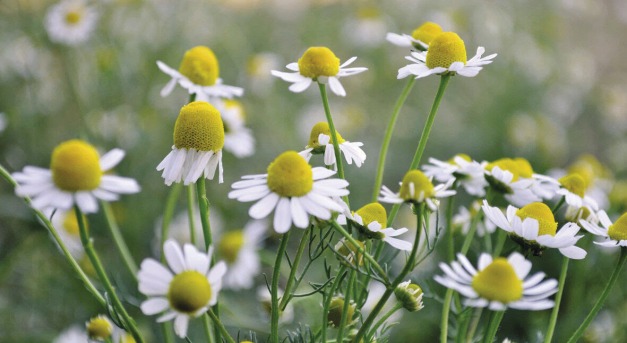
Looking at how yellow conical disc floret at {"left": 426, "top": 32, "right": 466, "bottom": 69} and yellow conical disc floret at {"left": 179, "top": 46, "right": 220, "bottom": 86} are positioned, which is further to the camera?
yellow conical disc floret at {"left": 179, "top": 46, "right": 220, "bottom": 86}

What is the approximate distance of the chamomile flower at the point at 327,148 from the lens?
1.75 feet

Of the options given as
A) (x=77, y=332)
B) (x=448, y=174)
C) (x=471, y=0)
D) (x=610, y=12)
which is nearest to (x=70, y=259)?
(x=448, y=174)

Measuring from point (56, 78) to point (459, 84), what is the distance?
144 cm

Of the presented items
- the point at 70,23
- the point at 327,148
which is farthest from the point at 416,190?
the point at 70,23

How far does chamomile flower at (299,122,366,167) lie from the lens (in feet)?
1.75

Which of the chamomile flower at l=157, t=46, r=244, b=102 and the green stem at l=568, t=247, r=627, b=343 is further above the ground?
the chamomile flower at l=157, t=46, r=244, b=102

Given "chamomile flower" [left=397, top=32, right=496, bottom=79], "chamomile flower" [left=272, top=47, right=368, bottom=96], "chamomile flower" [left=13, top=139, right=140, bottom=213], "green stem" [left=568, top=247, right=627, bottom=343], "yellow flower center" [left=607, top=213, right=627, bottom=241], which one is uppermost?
"chamomile flower" [left=397, top=32, right=496, bottom=79]

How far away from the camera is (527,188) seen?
62 cm

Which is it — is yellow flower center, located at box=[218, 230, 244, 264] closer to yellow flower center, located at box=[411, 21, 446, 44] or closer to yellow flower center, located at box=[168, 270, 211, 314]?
yellow flower center, located at box=[411, 21, 446, 44]

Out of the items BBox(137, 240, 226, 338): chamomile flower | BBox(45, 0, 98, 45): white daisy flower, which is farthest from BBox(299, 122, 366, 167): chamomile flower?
BBox(45, 0, 98, 45): white daisy flower

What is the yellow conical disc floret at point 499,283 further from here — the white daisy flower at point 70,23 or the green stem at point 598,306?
the white daisy flower at point 70,23

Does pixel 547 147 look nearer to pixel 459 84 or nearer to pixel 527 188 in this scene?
pixel 459 84

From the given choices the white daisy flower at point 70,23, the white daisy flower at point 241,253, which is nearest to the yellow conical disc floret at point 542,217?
the white daisy flower at point 241,253

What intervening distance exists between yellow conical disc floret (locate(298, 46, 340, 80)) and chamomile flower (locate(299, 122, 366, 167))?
5 centimetres
